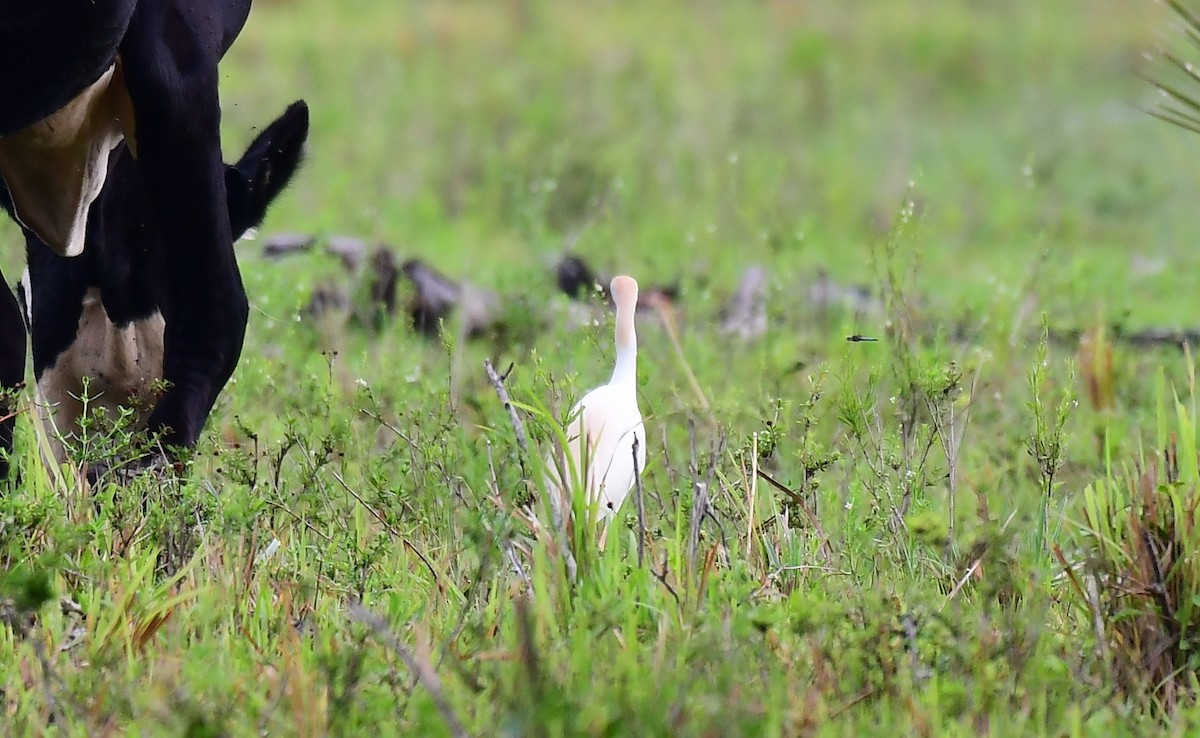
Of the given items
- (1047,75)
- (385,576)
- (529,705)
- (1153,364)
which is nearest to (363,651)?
(529,705)

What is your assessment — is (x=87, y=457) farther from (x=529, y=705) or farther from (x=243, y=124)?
(x=243, y=124)

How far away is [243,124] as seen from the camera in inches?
506

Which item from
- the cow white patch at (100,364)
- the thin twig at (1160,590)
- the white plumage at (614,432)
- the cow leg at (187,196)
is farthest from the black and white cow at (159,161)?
the thin twig at (1160,590)

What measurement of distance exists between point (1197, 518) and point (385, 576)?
5.23 ft

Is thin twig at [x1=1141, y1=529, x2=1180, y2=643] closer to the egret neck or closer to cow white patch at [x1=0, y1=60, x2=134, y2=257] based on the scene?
the egret neck

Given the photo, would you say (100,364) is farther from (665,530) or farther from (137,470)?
(665,530)

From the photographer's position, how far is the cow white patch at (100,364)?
4.56 meters

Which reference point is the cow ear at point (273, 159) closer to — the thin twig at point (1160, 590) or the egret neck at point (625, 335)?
the egret neck at point (625, 335)

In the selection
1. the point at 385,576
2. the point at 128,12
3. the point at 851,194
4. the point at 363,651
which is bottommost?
the point at 851,194

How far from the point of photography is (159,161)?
13.0 ft

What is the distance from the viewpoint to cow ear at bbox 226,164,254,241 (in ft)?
15.0

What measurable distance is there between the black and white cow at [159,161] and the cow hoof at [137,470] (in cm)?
8

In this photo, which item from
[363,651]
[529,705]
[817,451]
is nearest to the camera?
[529,705]

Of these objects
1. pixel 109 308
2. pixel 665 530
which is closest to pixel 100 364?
pixel 109 308
